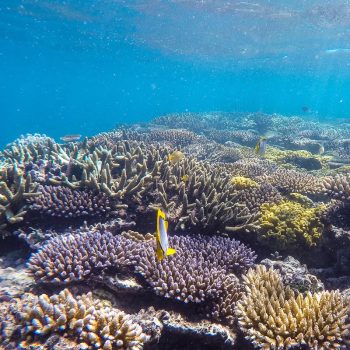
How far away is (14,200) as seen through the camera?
224 inches

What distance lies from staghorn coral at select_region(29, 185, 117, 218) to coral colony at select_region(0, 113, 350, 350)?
2 centimetres

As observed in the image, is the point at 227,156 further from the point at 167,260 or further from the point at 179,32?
the point at 179,32

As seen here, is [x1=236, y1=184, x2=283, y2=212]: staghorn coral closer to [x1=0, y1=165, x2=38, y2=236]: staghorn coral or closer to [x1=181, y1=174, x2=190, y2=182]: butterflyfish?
[x1=181, y1=174, x2=190, y2=182]: butterflyfish

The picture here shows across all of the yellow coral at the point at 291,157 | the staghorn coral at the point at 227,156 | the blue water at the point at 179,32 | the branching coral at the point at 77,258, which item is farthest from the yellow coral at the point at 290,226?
the blue water at the point at 179,32

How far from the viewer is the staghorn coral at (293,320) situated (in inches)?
122

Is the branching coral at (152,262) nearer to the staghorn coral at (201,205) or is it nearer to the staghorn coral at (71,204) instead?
the staghorn coral at (201,205)

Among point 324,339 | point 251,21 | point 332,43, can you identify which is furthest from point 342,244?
point 332,43

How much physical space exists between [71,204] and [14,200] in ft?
3.69

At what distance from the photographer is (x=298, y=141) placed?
16.7m

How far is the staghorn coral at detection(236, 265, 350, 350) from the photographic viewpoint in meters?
3.11

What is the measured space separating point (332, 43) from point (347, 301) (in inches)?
1681

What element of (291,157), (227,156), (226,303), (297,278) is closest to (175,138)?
(227,156)

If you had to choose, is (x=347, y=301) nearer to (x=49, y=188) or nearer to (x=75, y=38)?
(x=49, y=188)

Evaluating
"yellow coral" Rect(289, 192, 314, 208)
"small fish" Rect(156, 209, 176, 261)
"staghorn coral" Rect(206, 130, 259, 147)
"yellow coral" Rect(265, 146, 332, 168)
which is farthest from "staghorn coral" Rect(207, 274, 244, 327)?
"staghorn coral" Rect(206, 130, 259, 147)
